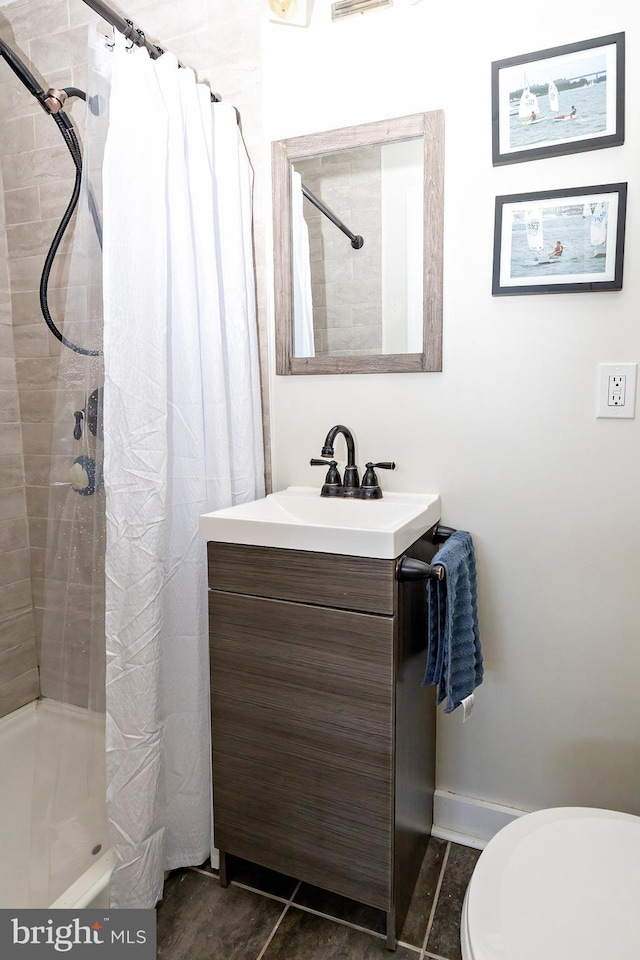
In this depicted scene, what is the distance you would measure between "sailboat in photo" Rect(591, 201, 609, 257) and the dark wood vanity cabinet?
0.80 m

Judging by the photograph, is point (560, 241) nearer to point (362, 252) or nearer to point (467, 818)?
point (362, 252)

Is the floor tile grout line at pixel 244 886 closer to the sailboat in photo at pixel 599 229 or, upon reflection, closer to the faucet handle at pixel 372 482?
the faucet handle at pixel 372 482

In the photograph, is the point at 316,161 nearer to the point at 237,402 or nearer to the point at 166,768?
the point at 237,402

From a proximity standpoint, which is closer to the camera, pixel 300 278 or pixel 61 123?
pixel 61 123

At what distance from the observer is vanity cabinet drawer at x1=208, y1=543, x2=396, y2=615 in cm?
121

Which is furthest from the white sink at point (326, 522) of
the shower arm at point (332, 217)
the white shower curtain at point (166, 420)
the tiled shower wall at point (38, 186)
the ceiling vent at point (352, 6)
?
the ceiling vent at point (352, 6)

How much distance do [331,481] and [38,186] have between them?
54.0 inches

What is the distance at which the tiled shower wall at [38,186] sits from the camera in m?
1.68

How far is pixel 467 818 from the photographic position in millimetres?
1641

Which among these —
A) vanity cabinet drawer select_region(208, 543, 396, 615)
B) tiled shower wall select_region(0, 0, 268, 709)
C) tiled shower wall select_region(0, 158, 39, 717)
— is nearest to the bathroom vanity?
vanity cabinet drawer select_region(208, 543, 396, 615)

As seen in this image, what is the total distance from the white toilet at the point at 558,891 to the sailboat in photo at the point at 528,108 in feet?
5.05

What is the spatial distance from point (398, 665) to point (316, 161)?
138cm

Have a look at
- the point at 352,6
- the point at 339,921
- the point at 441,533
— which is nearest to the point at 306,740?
the point at 339,921

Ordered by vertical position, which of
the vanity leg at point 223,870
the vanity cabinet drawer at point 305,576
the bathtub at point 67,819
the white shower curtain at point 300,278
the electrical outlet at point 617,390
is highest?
the white shower curtain at point 300,278
